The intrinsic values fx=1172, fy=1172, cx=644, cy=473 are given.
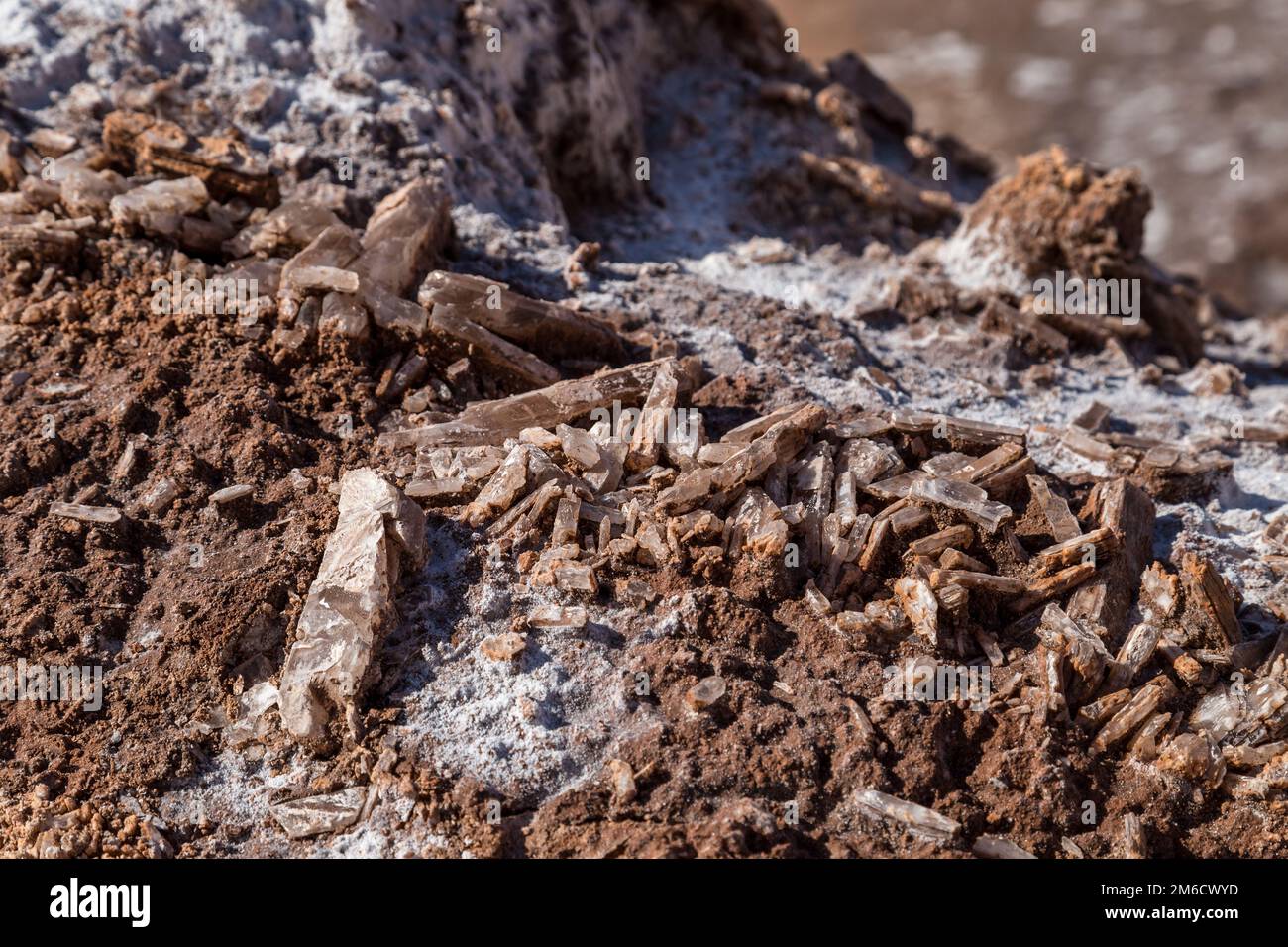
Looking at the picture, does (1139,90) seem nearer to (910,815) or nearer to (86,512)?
(910,815)

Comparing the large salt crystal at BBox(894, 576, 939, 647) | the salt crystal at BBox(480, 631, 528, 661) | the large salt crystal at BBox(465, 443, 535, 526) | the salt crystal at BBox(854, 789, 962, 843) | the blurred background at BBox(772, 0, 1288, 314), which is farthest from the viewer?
the blurred background at BBox(772, 0, 1288, 314)

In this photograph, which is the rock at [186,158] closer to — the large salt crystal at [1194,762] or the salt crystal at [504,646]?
the salt crystal at [504,646]

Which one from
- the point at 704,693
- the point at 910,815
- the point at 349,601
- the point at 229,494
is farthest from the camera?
the point at 229,494

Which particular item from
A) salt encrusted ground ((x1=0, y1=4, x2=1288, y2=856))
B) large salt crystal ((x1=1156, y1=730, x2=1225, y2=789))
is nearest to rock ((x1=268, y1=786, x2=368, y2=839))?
salt encrusted ground ((x1=0, y1=4, x2=1288, y2=856))

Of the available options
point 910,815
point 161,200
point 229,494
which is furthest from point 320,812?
point 161,200

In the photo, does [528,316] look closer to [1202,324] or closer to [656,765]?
[656,765]

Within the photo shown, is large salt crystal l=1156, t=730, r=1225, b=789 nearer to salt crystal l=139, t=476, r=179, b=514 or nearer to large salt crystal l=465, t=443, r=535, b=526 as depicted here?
large salt crystal l=465, t=443, r=535, b=526
